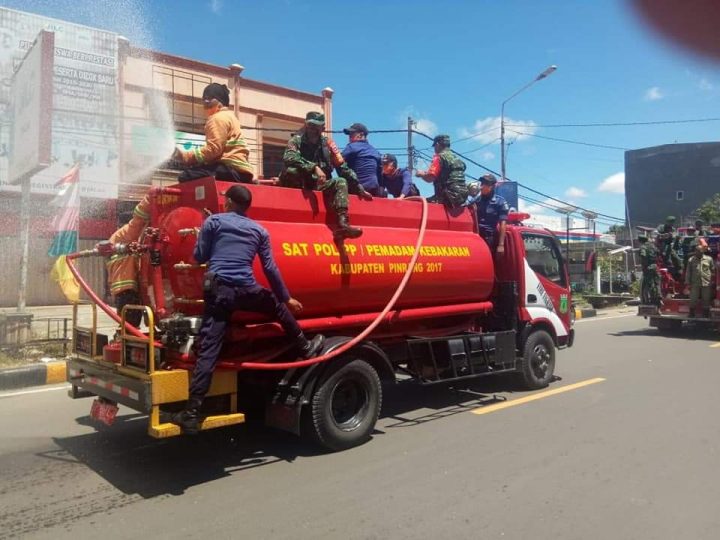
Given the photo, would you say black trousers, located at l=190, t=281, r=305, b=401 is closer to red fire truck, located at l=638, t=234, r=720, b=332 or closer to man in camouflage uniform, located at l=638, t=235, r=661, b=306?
red fire truck, located at l=638, t=234, r=720, b=332

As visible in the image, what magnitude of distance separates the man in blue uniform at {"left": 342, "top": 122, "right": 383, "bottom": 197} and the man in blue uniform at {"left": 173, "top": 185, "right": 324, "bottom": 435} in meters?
2.03

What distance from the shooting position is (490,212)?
7.61 m

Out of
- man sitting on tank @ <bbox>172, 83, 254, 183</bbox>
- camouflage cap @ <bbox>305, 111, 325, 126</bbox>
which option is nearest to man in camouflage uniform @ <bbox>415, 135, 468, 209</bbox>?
camouflage cap @ <bbox>305, 111, 325, 126</bbox>

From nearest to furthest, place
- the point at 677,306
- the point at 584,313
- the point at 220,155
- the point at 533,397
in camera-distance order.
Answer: the point at 220,155 < the point at 533,397 < the point at 677,306 < the point at 584,313

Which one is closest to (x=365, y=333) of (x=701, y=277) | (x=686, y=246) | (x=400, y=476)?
(x=400, y=476)

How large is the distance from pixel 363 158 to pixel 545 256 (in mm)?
3238

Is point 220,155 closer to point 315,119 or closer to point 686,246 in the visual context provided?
point 315,119

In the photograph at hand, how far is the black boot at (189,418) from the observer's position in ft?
14.3

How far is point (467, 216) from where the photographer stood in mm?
7172

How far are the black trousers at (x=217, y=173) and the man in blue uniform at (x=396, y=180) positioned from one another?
234 centimetres

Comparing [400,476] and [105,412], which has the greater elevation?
Answer: [105,412]

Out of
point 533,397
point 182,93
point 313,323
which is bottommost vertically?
point 533,397

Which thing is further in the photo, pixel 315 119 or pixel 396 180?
pixel 396 180

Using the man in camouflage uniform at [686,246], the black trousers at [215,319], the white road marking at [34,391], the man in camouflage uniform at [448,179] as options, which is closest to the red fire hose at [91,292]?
the black trousers at [215,319]
